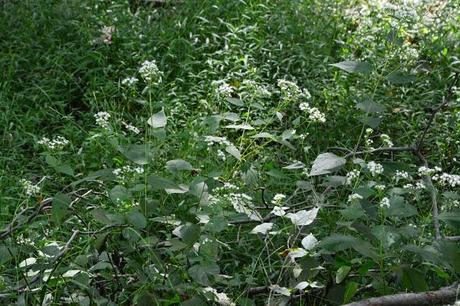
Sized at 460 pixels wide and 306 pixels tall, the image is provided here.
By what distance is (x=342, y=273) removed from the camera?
289cm

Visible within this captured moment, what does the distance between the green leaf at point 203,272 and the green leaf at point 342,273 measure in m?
0.42

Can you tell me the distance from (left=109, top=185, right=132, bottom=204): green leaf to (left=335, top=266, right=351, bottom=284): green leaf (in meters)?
0.76

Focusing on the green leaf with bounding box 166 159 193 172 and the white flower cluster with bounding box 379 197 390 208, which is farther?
the green leaf with bounding box 166 159 193 172

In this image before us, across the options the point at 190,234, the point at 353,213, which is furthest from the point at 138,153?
the point at 353,213

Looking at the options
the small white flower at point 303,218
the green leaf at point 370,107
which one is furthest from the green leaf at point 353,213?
the green leaf at point 370,107

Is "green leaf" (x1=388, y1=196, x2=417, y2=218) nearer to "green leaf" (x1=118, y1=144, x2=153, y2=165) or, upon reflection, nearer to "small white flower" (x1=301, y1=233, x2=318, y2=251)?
"small white flower" (x1=301, y1=233, x2=318, y2=251)

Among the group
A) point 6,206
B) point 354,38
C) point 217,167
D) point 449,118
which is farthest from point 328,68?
point 6,206

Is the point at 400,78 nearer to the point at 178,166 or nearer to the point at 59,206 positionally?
the point at 178,166

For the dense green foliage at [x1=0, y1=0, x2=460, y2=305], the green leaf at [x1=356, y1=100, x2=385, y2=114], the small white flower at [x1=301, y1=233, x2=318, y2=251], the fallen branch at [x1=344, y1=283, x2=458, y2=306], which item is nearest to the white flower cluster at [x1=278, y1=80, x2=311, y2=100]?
the dense green foliage at [x1=0, y1=0, x2=460, y2=305]

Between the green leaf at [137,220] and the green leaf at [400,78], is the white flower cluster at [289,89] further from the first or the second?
the green leaf at [137,220]

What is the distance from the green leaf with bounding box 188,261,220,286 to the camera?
8.84 feet

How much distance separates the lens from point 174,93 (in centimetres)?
467

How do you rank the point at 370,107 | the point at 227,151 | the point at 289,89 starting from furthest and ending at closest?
the point at 289,89 → the point at 227,151 → the point at 370,107

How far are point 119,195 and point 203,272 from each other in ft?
1.57
